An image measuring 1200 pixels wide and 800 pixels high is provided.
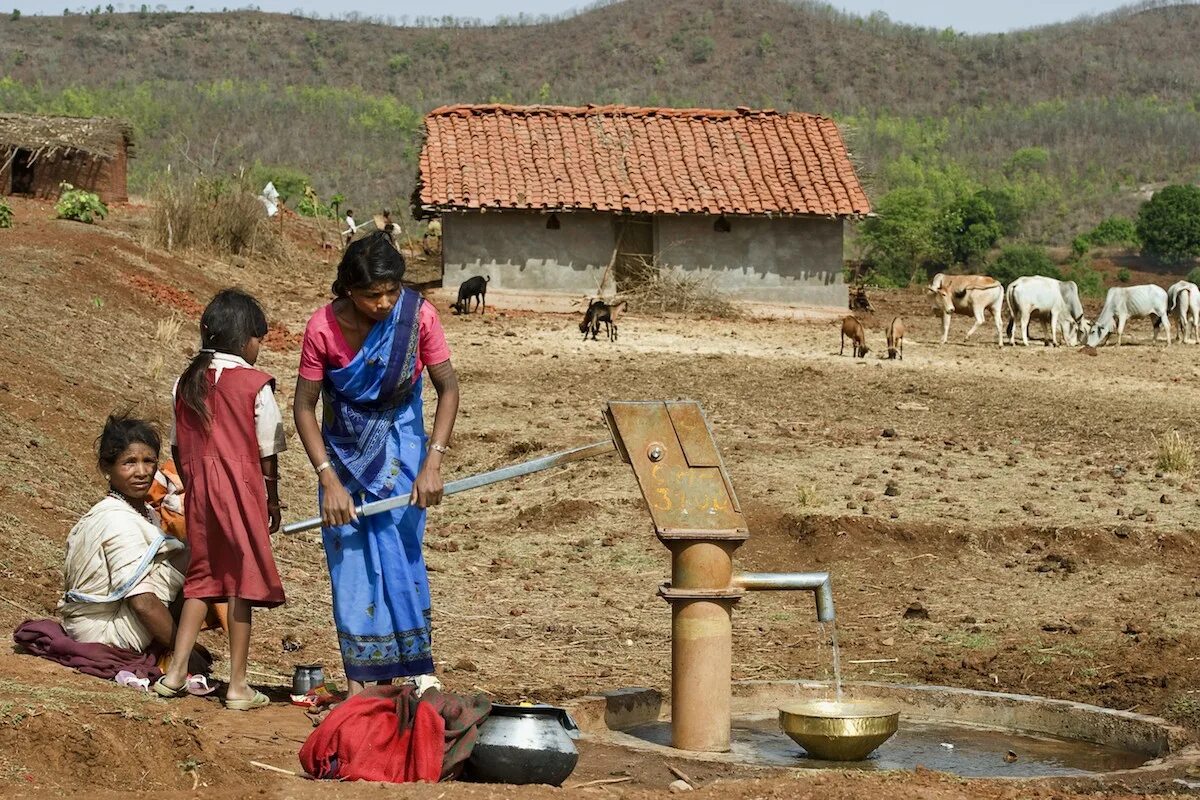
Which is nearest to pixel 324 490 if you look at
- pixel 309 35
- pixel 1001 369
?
pixel 1001 369

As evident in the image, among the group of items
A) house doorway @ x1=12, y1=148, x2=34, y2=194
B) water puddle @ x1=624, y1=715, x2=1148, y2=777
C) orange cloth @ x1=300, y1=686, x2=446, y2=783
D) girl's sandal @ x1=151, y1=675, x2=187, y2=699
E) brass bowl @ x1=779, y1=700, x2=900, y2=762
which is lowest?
water puddle @ x1=624, y1=715, x2=1148, y2=777

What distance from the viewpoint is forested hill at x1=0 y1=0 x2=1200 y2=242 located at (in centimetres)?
8456

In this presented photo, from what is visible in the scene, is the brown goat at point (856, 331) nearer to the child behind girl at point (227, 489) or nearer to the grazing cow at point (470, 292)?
the grazing cow at point (470, 292)

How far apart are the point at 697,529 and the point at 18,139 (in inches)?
1031

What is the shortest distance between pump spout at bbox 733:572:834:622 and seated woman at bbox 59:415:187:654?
201cm

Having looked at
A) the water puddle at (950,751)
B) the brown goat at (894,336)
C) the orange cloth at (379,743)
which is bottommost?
the water puddle at (950,751)

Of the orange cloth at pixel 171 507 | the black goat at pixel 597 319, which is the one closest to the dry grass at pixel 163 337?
the black goat at pixel 597 319

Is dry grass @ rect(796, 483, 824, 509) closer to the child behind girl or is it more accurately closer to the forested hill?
the child behind girl

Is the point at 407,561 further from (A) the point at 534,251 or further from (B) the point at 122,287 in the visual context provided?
(A) the point at 534,251

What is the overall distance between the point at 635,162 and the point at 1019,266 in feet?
59.8

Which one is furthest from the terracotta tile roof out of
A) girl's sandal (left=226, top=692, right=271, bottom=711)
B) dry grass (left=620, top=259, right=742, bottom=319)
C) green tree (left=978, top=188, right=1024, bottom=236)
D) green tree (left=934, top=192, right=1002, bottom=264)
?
green tree (left=978, top=188, right=1024, bottom=236)

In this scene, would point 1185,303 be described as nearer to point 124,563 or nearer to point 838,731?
point 838,731

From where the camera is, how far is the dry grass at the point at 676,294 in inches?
1059

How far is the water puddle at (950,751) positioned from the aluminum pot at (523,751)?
938 millimetres
